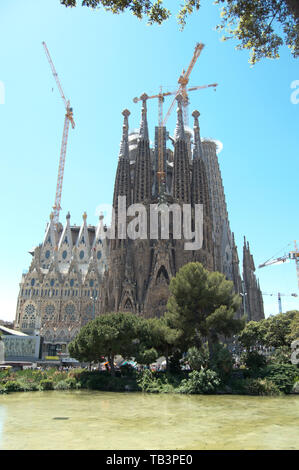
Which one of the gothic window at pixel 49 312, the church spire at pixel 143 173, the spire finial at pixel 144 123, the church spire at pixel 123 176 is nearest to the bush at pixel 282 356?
the church spire at pixel 143 173

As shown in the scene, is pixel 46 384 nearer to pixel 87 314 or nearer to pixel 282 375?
pixel 282 375

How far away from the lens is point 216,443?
9.73m

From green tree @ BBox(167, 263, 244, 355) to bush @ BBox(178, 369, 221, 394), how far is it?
10.1ft

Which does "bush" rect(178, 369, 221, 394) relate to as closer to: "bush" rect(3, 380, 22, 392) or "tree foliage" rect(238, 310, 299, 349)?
"tree foliage" rect(238, 310, 299, 349)

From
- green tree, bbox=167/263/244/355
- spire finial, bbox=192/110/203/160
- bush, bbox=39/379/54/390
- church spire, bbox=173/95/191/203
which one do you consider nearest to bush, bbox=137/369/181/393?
green tree, bbox=167/263/244/355

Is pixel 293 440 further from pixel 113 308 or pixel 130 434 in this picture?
pixel 113 308

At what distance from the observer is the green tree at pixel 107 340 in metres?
25.3

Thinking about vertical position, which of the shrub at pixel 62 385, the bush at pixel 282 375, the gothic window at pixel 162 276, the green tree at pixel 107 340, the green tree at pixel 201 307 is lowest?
the shrub at pixel 62 385

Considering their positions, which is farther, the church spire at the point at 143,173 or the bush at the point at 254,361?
the church spire at the point at 143,173

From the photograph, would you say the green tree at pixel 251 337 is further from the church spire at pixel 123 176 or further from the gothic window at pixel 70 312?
the gothic window at pixel 70 312

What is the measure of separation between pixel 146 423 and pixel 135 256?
43.0 meters

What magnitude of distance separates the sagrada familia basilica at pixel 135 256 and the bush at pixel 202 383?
24.4 m

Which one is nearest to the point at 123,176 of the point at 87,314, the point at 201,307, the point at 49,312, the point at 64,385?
the point at 87,314
